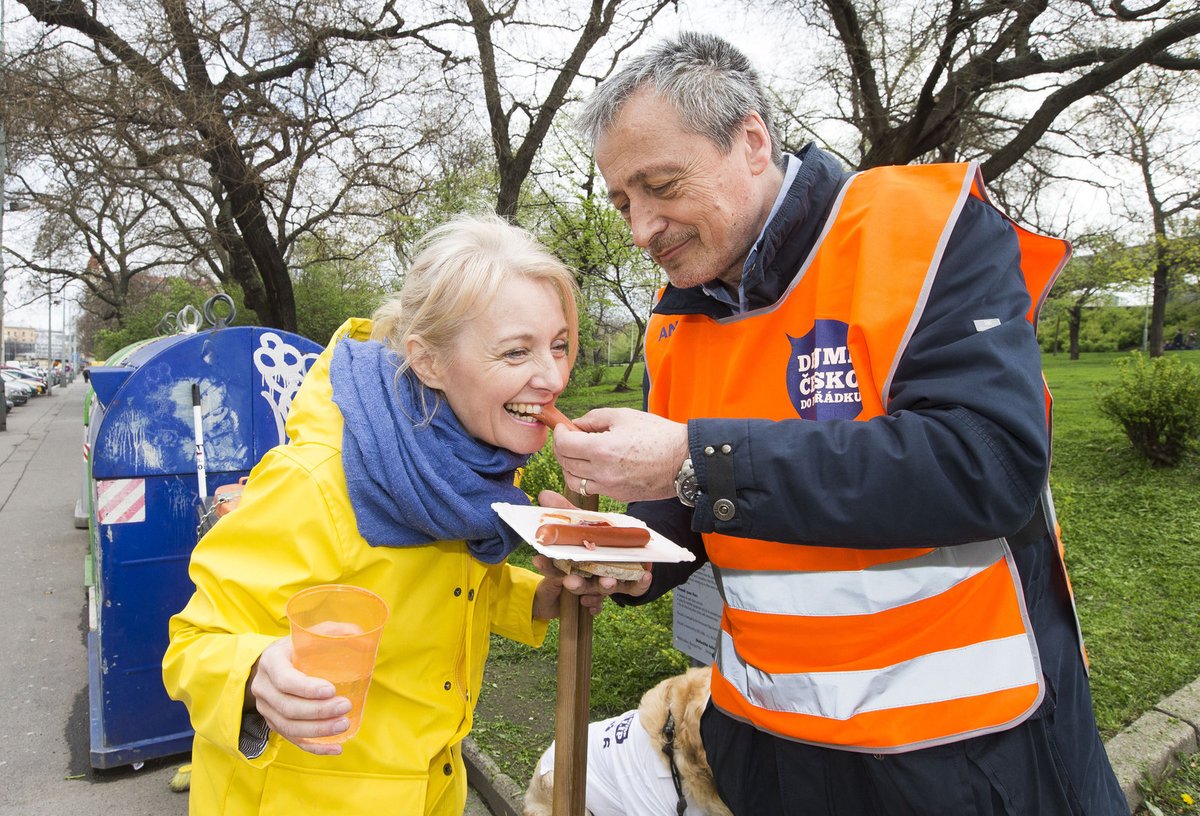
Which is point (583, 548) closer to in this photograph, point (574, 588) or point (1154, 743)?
point (574, 588)

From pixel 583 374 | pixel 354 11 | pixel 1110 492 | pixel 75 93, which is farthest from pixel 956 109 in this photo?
pixel 583 374

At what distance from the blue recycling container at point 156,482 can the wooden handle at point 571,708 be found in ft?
9.38

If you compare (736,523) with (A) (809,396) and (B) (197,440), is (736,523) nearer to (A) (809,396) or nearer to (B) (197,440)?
(A) (809,396)

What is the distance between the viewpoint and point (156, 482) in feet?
13.2

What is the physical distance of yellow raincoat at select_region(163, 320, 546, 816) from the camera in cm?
153

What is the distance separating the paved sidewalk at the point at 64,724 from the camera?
12.1 ft

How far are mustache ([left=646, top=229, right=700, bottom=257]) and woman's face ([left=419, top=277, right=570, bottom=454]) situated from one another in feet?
0.97

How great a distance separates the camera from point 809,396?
1643mm

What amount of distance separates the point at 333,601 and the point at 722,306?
1.14 m

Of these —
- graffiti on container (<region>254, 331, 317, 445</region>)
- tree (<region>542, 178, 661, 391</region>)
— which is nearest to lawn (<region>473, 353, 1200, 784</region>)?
graffiti on container (<region>254, 331, 317, 445</region>)

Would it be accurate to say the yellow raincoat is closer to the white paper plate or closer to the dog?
the white paper plate

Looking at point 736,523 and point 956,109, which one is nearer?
point 736,523

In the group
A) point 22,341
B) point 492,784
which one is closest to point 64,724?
point 492,784

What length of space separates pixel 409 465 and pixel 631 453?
563 mm
